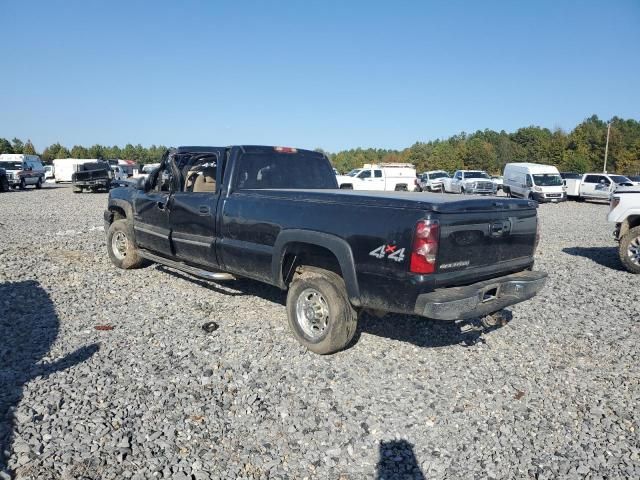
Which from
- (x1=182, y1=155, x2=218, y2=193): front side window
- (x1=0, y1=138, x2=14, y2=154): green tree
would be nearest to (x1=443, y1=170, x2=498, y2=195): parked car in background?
(x1=182, y1=155, x2=218, y2=193): front side window

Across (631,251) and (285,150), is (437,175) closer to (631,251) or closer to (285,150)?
(631,251)

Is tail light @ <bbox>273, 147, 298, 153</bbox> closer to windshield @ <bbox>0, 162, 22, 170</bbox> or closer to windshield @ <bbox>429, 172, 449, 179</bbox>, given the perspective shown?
windshield @ <bbox>0, 162, 22, 170</bbox>

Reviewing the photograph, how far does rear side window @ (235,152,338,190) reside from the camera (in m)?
5.60

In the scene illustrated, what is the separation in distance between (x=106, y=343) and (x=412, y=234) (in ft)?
10.3

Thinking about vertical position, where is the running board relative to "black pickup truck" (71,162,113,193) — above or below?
below

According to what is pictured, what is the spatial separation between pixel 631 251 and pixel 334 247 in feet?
22.4

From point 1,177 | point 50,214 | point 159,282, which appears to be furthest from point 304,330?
point 1,177

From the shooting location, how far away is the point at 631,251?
8328mm

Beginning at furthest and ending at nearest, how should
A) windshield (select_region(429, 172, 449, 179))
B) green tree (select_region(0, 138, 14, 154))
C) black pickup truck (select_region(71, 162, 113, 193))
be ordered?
green tree (select_region(0, 138, 14, 154)) → windshield (select_region(429, 172, 449, 179)) → black pickup truck (select_region(71, 162, 113, 193))

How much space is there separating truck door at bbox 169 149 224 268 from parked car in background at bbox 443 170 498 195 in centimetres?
2682

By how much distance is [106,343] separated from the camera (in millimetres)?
4617

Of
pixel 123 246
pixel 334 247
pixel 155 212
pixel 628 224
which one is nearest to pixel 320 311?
pixel 334 247

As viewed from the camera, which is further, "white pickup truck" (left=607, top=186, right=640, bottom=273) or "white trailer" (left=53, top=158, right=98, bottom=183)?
"white trailer" (left=53, top=158, right=98, bottom=183)

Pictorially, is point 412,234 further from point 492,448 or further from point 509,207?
point 492,448
